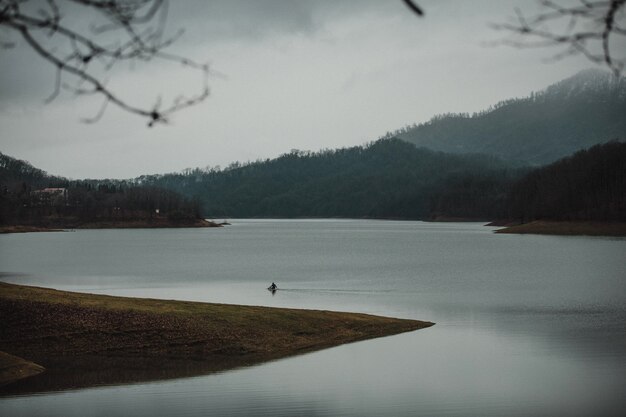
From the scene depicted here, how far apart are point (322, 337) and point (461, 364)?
7079mm

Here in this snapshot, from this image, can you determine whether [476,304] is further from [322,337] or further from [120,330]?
[120,330]

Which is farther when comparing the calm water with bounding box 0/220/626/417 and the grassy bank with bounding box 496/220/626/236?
the grassy bank with bounding box 496/220/626/236

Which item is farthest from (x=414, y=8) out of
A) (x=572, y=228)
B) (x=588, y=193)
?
(x=588, y=193)

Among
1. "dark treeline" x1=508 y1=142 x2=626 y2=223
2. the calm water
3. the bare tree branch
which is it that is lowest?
the calm water

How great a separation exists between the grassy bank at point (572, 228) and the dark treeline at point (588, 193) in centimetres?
166

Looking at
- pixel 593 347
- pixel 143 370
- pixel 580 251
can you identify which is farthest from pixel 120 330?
pixel 580 251

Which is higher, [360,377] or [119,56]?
[119,56]

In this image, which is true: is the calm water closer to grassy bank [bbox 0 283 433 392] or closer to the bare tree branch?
grassy bank [bbox 0 283 433 392]

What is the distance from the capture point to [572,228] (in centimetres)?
16475

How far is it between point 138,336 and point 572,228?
5929 inches

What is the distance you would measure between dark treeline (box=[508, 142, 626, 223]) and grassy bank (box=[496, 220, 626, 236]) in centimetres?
166

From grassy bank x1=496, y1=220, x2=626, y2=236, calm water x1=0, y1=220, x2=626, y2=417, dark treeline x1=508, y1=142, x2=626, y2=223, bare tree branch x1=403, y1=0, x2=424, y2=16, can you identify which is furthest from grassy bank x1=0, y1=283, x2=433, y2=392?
dark treeline x1=508, y1=142, x2=626, y2=223

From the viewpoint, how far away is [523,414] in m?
21.4

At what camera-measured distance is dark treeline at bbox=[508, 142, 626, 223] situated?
163m
